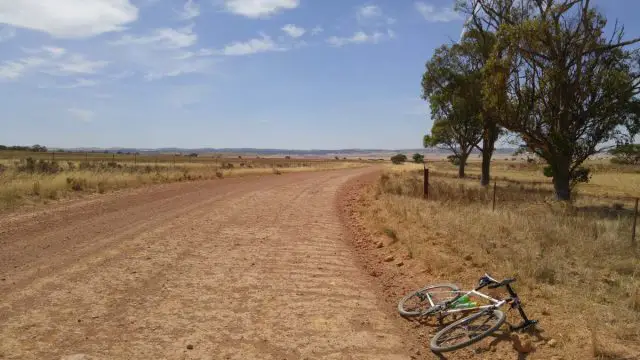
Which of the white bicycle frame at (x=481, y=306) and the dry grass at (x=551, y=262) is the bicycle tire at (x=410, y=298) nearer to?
the white bicycle frame at (x=481, y=306)

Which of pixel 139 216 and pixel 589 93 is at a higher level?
pixel 589 93

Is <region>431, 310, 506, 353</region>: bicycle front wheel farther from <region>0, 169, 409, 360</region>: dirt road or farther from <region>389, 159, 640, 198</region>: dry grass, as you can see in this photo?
<region>389, 159, 640, 198</region>: dry grass

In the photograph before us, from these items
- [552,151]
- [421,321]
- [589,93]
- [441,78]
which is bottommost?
[421,321]

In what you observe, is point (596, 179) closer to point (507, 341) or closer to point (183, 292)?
point (507, 341)

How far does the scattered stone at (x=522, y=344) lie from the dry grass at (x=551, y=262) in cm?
11

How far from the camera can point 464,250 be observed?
9.13 m

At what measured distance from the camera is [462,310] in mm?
6012

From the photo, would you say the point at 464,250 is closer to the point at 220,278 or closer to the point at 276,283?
the point at 276,283

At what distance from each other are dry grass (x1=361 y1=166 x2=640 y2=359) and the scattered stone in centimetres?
11

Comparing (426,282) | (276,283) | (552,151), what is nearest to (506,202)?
(552,151)

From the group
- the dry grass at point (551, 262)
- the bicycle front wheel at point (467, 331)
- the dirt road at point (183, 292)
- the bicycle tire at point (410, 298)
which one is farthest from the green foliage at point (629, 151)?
the bicycle front wheel at point (467, 331)

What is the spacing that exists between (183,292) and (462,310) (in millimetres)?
3763

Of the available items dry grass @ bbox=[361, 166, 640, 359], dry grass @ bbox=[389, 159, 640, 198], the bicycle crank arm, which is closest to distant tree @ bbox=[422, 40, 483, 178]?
dry grass @ bbox=[389, 159, 640, 198]

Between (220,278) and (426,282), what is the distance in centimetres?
324
